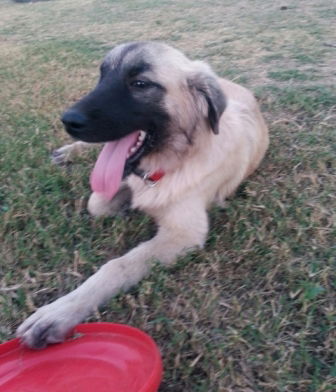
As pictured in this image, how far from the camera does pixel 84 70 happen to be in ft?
17.3

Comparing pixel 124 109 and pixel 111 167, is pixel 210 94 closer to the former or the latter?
pixel 124 109

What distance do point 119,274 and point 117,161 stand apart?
2.24 feet

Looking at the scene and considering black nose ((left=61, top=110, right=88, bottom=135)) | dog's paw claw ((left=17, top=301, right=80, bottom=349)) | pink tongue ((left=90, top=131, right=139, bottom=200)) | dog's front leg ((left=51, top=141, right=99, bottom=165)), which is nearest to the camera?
dog's paw claw ((left=17, top=301, right=80, bottom=349))

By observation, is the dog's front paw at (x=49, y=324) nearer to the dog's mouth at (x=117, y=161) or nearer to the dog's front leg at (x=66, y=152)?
the dog's mouth at (x=117, y=161)

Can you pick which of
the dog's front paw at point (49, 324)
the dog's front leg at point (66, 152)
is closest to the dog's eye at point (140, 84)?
the dog's front leg at point (66, 152)

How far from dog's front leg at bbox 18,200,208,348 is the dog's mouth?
341mm

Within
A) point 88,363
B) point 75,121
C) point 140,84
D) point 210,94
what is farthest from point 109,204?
point 88,363

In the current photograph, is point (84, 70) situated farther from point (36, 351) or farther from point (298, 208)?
point (36, 351)

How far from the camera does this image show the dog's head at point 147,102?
2.49 meters

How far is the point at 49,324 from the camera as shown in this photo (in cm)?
195

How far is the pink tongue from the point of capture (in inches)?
102

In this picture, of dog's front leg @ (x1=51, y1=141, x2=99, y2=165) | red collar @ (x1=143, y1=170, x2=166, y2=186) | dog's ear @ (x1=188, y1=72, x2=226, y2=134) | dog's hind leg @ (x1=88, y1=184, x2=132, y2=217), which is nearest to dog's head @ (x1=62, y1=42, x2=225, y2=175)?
dog's ear @ (x1=188, y1=72, x2=226, y2=134)

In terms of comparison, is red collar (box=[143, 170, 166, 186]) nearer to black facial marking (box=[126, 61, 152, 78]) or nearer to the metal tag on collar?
the metal tag on collar

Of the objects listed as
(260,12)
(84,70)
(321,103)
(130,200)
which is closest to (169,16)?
(260,12)
